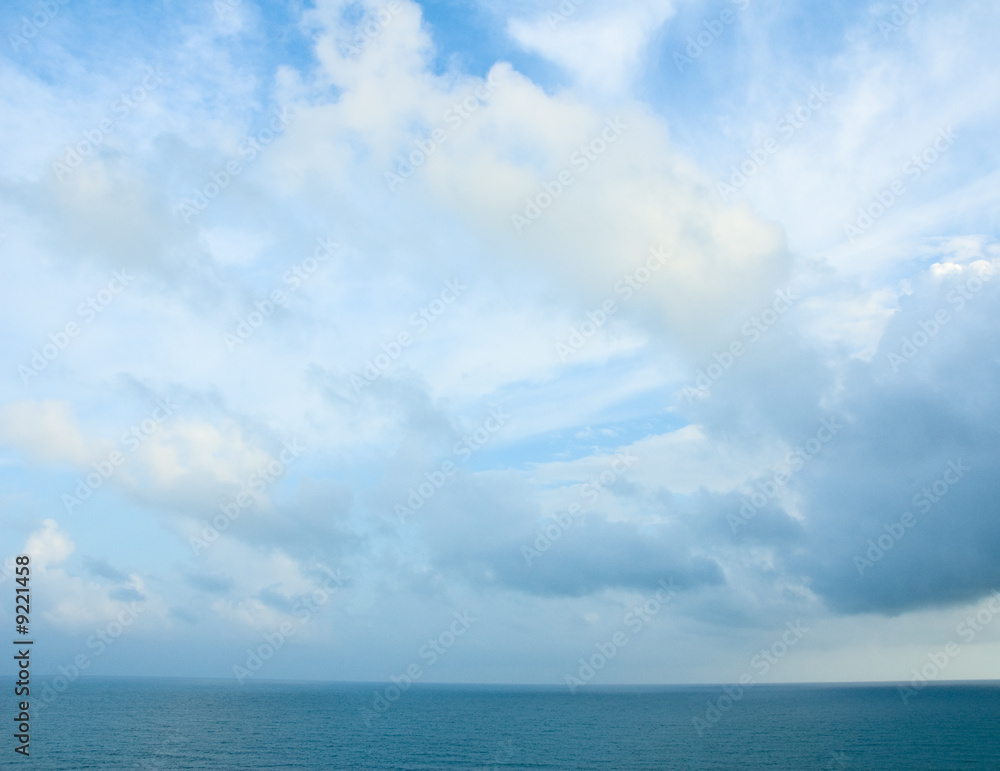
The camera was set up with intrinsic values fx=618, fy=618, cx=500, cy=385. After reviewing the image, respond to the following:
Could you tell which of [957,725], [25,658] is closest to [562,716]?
[957,725]

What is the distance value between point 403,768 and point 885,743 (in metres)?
80.3

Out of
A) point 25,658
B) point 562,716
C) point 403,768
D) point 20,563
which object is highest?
point 20,563

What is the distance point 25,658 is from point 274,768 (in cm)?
4714

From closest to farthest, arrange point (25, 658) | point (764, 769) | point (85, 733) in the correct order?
point (25, 658)
point (764, 769)
point (85, 733)

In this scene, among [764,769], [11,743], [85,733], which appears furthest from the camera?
[85,733]

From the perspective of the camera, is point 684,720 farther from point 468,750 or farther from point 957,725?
point 468,750

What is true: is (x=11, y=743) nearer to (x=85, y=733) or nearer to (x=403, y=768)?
(x=85, y=733)

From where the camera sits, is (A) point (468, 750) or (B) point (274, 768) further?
(A) point (468, 750)

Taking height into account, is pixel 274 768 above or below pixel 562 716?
above

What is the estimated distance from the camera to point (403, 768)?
8344 cm

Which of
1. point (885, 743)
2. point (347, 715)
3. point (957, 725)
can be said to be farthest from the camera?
point (347, 715)

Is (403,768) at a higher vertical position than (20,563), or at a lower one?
lower

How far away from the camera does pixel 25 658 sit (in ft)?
152

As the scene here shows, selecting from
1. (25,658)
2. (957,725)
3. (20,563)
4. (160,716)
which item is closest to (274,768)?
(25,658)
